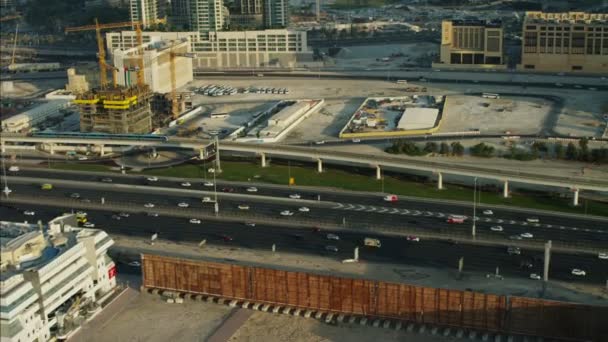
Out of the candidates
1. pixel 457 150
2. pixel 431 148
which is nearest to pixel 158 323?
pixel 431 148

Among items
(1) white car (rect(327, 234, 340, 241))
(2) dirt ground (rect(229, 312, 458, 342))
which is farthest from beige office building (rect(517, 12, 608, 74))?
(2) dirt ground (rect(229, 312, 458, 342))

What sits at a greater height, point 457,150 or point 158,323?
point 457,150

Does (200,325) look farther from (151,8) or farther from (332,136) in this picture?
(151,8)

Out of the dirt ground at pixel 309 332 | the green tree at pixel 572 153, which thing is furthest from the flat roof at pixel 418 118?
the dirt ground at pixel 309 332

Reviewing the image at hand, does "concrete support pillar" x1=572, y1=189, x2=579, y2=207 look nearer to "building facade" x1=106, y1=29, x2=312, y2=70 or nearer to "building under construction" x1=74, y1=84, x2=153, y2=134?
"building under construction" x1=74, y1=84, x2=153, y2=134

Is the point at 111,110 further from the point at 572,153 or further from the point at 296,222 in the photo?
the point at 572,153

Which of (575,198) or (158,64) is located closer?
(575,198)

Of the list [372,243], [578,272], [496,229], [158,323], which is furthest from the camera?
[496,229]

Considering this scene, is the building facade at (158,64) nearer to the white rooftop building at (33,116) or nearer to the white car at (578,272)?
the white rooftop building at (33,116)
